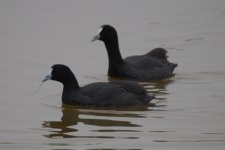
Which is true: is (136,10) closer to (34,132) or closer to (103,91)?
(103,91)

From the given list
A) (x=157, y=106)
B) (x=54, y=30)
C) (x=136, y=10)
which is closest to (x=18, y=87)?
(x=157, y=106)

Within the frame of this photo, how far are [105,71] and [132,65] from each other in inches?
36.6

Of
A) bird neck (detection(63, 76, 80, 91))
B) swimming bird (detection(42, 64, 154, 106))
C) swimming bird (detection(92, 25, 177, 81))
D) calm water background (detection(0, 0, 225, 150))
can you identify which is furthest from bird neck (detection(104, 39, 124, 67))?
bird neck (detection(63, 76, 80, 91))

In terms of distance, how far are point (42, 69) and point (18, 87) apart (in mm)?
1727

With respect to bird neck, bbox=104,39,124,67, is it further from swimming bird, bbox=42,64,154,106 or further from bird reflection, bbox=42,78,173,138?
swimming bird, bbox=42,64,154,106

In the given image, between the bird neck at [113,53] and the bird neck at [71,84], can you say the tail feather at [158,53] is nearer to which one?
the bird neck at [113,53]

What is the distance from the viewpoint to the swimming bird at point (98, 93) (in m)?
13.8

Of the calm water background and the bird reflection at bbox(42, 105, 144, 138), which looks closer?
the calm water background

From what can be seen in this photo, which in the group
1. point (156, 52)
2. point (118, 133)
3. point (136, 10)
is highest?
point (136, 10)

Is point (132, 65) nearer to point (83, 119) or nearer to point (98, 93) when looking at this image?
point (98, 93)

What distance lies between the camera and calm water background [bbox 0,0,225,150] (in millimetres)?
11680

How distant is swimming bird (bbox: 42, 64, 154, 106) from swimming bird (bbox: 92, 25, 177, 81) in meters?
2.64

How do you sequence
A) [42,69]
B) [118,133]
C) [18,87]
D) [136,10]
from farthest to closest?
[136,10], [42,69], [18,87], [118,133]

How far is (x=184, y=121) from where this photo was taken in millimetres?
12570
